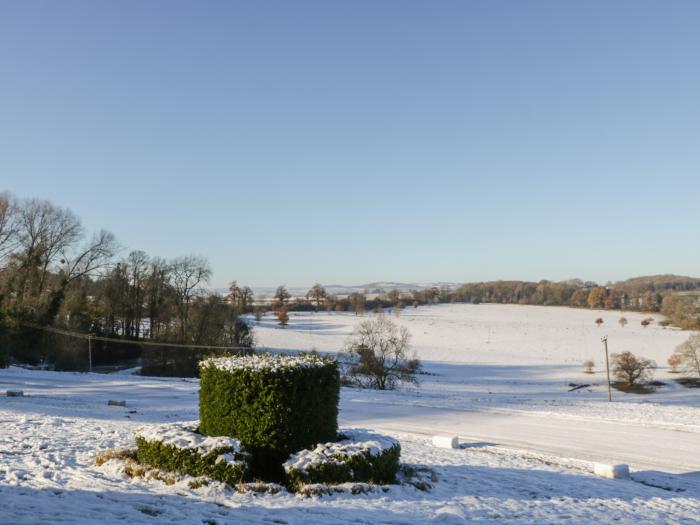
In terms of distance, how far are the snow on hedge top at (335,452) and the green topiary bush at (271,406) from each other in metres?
0.32

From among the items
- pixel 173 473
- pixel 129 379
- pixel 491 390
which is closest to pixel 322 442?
pixel 173 473

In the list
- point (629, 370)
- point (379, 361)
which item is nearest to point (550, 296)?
point (629, 370)

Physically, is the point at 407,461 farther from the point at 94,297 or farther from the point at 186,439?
the point at 94,297

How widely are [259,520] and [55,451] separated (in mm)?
5691

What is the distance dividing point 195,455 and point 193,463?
13cm

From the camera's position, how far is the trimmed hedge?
26.1 feet

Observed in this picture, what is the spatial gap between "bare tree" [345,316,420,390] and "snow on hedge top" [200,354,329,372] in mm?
29475

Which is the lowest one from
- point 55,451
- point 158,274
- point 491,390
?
point 491,390

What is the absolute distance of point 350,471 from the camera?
26.5 ft

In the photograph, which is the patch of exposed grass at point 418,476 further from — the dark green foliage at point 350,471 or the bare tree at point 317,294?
the bare tree at point 317,294

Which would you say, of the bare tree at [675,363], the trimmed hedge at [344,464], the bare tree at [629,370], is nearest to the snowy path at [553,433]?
the trimmed hedge at [344,464]

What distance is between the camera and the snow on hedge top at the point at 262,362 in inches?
347

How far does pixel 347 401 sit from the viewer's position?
2244 centimetres

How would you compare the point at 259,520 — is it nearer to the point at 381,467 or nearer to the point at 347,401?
the point at 381,467
